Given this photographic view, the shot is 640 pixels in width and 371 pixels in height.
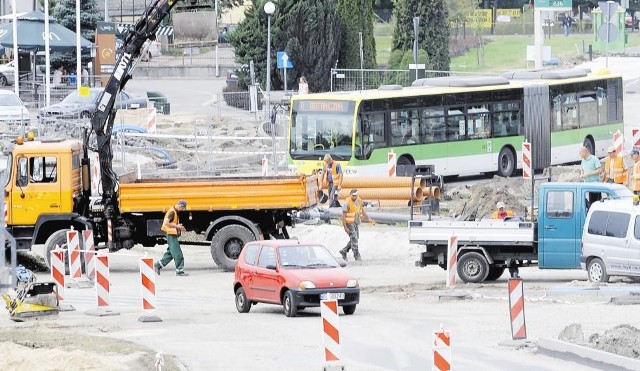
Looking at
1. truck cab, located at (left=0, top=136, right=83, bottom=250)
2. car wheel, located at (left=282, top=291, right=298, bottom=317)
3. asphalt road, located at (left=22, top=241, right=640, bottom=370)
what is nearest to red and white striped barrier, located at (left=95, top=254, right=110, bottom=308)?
asphalt road, located at (left=22, top=241, right=640, bottom=370)

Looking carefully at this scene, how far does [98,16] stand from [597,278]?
61.1 metres

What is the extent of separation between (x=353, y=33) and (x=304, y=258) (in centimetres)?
5051

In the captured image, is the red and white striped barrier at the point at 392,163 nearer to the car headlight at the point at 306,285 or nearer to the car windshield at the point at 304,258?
the car windshield at the point at 304,258

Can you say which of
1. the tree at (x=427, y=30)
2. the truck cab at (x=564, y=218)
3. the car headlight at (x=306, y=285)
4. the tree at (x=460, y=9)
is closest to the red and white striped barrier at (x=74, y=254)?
the car headlight at (x=306, y=285)

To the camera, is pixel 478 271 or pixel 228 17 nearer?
pixel 478 271

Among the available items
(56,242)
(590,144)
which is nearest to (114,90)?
(56,242)

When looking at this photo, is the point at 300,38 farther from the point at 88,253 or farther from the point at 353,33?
the point at 88,253

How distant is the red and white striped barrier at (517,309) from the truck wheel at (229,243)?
36.9 ft

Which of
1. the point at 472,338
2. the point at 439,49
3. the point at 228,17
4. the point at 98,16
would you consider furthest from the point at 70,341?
the point at 228,17

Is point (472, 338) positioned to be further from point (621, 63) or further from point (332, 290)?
point (621, 63)

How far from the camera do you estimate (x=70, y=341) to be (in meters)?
20.7

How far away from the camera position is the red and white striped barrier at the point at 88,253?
28906 mm

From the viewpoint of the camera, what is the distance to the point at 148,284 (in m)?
23.1

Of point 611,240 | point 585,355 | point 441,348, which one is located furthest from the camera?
point 611,240
